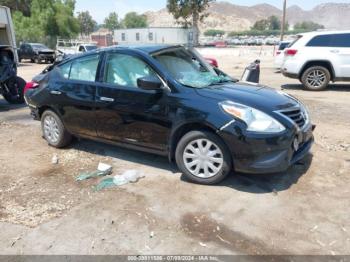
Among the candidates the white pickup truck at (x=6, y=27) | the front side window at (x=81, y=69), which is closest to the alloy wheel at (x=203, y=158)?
the front side window at (x=81, y=69)

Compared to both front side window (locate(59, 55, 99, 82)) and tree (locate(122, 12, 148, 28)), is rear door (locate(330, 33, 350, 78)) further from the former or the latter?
tree (locate(122, 12, 148, 28))

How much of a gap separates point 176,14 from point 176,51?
192 ft

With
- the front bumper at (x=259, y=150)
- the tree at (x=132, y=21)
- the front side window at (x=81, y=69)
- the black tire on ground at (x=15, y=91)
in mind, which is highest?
the front side window at (x=81, y=69)

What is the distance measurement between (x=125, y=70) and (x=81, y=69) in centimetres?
85

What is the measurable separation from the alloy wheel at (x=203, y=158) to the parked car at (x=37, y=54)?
2605cm

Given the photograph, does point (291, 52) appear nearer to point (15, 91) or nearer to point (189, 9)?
point (15, 91)

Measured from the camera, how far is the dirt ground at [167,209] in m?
3.38

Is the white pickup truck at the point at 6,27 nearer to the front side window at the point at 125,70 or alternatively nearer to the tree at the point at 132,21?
the front side window at the point at 125,70

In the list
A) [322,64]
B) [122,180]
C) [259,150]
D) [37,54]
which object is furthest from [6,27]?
[259,150]

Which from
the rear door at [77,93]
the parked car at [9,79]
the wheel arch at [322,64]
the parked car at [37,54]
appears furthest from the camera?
the parked car at [37,54]

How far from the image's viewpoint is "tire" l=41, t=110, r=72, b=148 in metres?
5.85

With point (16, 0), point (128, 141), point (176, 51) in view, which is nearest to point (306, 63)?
point (176, 51)

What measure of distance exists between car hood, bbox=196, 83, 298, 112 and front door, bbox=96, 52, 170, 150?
0.61 meters

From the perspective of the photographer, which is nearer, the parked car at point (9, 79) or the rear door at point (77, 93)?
the rear door at point (77, 93)
